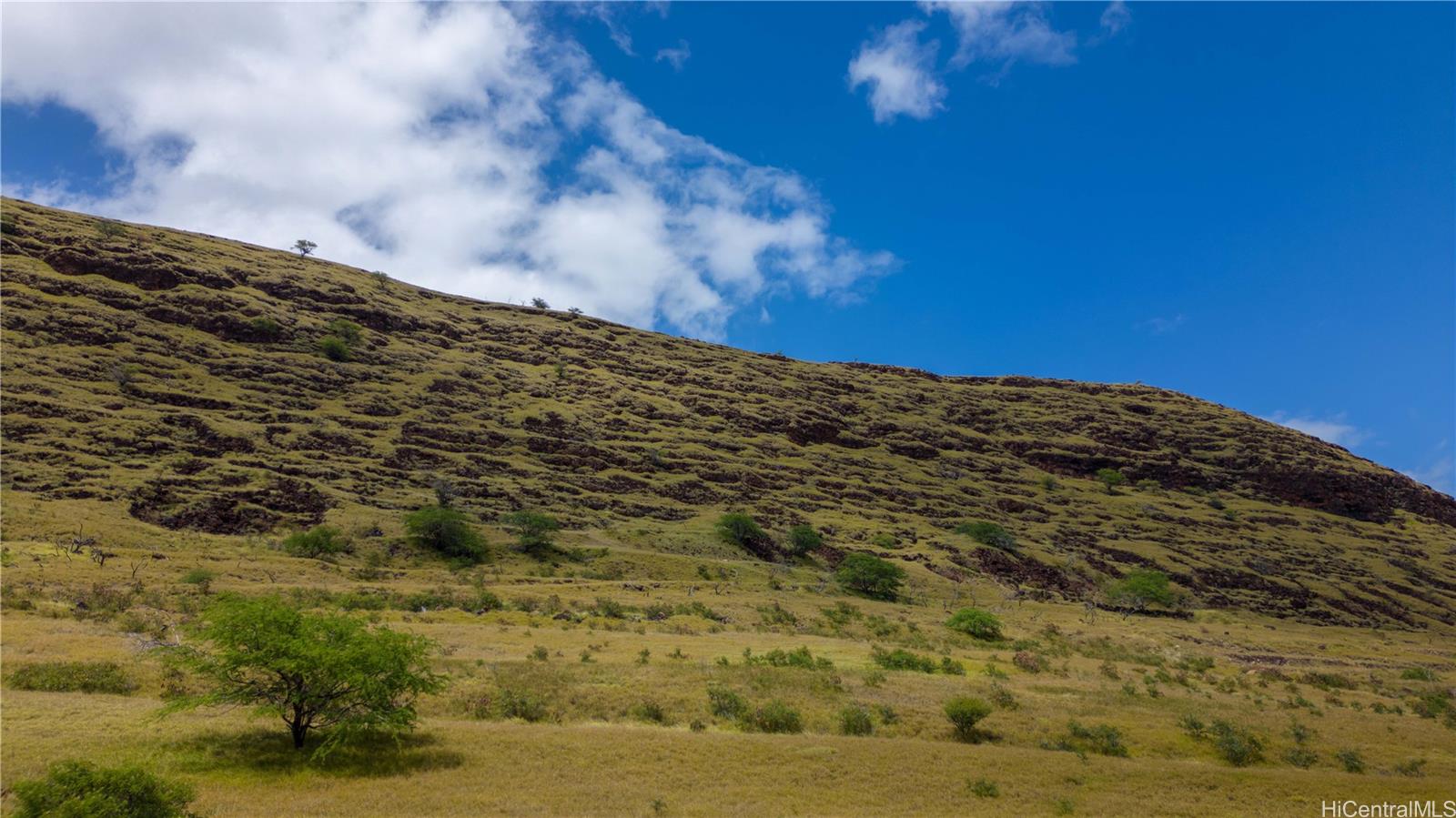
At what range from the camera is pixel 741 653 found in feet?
118

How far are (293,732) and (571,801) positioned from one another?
926 centimetres

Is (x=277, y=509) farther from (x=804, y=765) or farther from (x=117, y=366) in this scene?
(x=804, y=765)

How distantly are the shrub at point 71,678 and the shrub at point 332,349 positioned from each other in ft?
272

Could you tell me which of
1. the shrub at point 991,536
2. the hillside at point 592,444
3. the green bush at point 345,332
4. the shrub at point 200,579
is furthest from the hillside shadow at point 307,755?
the green bush at point 345,332

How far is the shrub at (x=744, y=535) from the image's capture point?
77.1 metres

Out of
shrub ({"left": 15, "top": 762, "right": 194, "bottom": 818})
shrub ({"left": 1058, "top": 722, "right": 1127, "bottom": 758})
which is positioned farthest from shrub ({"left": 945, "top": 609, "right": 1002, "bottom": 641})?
shrub ({"left": 15, "top": 762, "right": 194, "bottom": 818})

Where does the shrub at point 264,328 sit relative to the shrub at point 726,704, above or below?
above

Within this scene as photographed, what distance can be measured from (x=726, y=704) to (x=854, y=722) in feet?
15.6

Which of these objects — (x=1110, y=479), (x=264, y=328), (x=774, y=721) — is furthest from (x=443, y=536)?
(x=1110, y=479)

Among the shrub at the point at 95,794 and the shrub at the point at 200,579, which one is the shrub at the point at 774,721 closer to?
the shrub at the point at 95,794

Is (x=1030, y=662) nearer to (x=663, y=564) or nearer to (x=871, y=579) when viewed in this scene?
(x=871, y=579)

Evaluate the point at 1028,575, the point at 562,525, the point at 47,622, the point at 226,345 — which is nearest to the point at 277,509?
the point at 562,525

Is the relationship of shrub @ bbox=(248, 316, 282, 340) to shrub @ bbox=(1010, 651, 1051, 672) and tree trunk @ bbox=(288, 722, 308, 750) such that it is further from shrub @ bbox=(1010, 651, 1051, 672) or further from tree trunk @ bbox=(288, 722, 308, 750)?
shrub @ bbox=(1010, 651, 1051, 672)

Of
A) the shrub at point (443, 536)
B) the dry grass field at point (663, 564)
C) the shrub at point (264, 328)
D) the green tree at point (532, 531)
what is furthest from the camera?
the shrub at point (264, 328)
